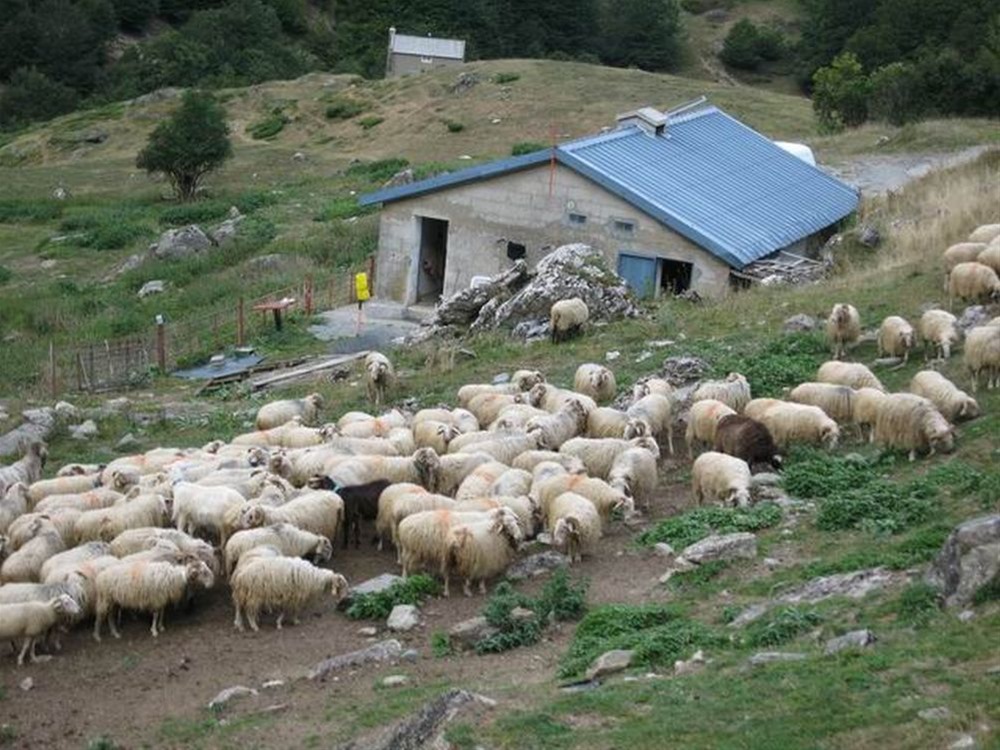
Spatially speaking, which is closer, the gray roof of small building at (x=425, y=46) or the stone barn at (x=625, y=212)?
the stone barn at (x=625, y=212)

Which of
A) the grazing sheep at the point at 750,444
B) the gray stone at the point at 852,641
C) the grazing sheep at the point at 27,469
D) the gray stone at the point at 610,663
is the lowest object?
the grazing sheep at the point at 27,469

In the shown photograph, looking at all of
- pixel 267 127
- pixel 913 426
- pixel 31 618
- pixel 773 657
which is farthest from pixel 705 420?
pixel 267 127

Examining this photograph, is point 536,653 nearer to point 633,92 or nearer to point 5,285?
point 5,285

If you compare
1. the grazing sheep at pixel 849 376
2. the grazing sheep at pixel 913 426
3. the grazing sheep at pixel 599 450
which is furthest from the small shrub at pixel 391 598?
the grazing sheep at pixel 849 376

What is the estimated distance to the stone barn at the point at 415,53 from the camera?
85.6 metres

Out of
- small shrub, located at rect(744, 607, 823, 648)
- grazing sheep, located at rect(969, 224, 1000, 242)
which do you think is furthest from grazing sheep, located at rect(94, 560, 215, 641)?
grazing sheep, located at rect(969, 224, 1000, 242)

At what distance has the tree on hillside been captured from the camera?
57.0 m

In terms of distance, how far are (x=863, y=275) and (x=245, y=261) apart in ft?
70.4

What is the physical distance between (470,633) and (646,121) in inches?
885

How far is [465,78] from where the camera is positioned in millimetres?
69312

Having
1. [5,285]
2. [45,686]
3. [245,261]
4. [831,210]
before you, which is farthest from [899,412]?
[5,285]

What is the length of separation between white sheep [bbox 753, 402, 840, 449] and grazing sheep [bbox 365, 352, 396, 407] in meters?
7.37

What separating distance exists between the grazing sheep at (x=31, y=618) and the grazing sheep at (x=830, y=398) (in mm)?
9126

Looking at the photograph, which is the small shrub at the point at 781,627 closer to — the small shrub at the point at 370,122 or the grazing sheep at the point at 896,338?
the grazing sheep at the point at 896,338
